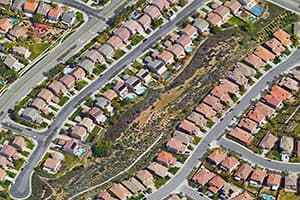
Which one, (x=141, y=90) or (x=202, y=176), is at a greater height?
(x=141, y=90)

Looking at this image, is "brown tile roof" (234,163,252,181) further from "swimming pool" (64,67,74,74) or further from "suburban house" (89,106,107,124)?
"swimming pool" (64,67,74,74)

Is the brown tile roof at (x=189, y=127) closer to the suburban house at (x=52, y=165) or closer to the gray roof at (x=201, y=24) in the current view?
the suburban house at (x=52, y=165)

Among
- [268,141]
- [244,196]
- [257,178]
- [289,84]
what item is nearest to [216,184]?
[244,196]

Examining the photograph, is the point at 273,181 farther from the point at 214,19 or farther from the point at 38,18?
the point at 38,18

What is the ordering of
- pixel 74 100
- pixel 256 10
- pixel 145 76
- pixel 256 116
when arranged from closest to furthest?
pixel 256 116, pixel 74 100, pixel 145 76, pixel 256 10

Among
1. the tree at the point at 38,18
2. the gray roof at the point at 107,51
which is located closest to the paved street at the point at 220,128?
the gray roof at the point at 107,51
